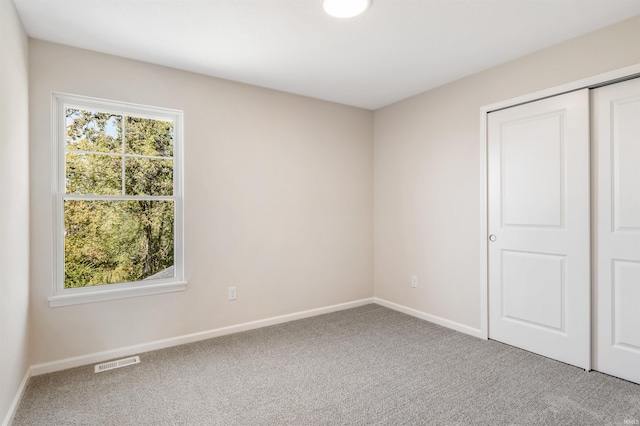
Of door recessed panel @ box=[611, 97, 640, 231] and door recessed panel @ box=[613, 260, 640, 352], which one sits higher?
door recessed panel @ box=[611, 97, 640, 231]

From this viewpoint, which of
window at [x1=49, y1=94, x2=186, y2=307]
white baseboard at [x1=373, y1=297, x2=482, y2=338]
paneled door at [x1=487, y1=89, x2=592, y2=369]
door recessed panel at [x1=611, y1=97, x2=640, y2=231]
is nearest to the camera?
door recessed panel at [x1=611, y1=97, x2=640, y2=231]

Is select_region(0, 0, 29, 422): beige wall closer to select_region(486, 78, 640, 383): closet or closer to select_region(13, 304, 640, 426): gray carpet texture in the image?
select_region(13, 304, 640, 426): gray carpet texture

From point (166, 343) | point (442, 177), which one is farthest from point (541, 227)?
point (166, 343)

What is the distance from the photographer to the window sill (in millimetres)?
2613

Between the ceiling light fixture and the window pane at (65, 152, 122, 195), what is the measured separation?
2.08m

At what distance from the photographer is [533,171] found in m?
2.85

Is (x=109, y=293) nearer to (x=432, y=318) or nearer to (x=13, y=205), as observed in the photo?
(x=13, y=205)

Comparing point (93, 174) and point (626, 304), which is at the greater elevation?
point (93, 174)

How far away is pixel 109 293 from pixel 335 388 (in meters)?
1.96

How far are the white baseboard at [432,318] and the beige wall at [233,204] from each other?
0.30 meters

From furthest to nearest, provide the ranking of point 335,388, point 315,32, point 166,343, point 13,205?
point 166,343 → point 315,32 → point 335,388 → point 13,205

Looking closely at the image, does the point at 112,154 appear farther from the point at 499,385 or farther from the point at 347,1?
the point at 499,385

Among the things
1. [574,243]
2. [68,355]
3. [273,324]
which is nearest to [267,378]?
[273,324]

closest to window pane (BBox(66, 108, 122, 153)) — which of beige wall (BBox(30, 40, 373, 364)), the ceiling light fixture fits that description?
beige wall (BBox(30, 40, 373, 364))
